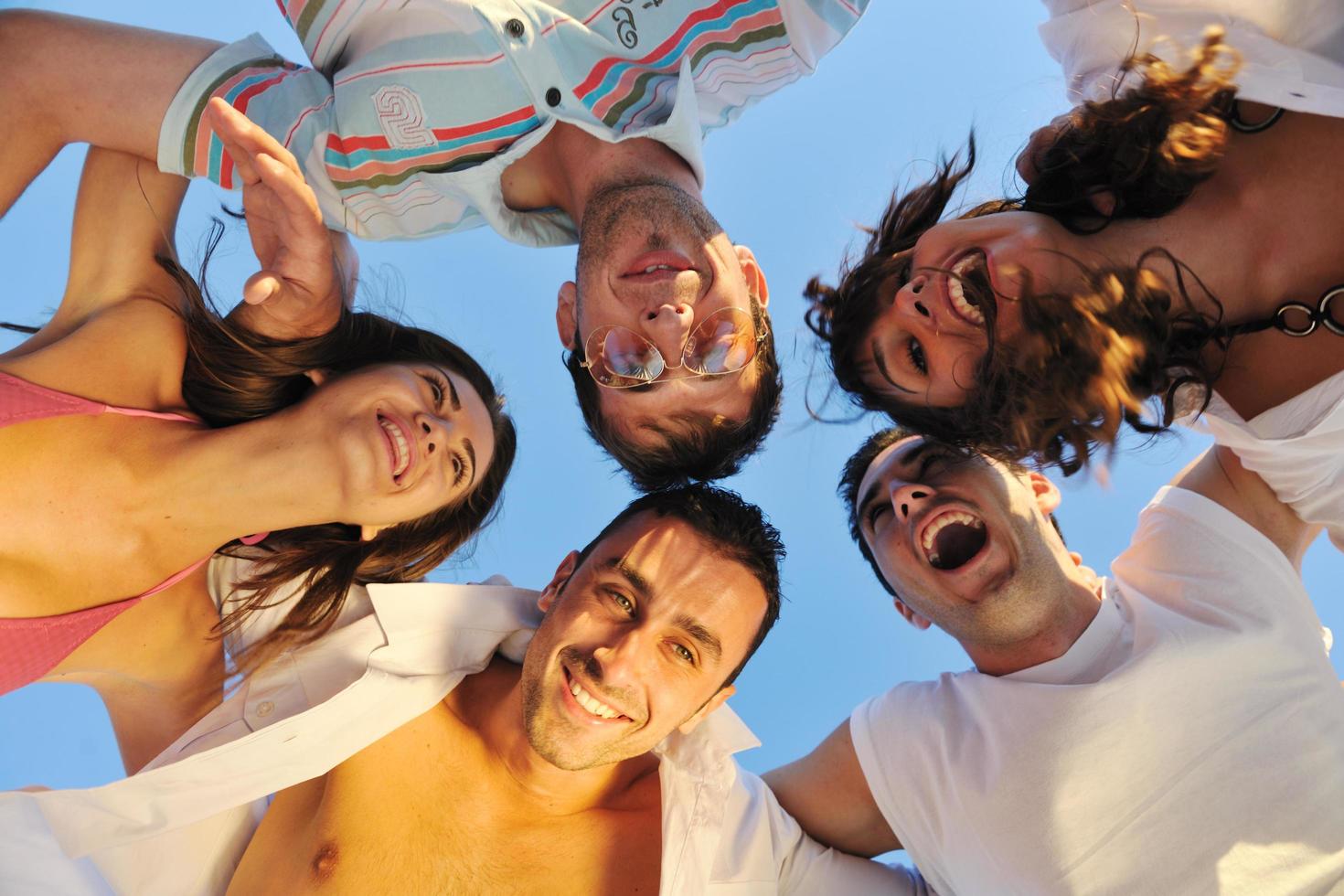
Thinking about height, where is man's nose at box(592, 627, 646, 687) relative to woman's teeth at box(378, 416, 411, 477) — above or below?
below

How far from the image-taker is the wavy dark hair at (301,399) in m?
2.79

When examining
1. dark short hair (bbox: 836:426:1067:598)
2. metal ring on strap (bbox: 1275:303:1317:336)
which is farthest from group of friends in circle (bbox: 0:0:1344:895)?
dark short hair (bbox: 836:426:1067:598)

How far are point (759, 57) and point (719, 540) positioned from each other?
5.20 ft

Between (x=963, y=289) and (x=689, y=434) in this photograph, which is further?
(x=689, y=434)

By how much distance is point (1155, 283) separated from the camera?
2.18 metres

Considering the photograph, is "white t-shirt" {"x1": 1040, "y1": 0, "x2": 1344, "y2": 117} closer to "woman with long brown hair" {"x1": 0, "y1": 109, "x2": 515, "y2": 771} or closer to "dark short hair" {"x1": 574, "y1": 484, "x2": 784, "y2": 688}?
"dark short hair" {"x1": 574, "y1": 484, "x2": 784, "y2": 688}

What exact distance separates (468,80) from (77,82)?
3.71 feet

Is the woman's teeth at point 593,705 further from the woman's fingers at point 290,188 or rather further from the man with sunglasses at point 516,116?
the woman's fingers at point 290,188

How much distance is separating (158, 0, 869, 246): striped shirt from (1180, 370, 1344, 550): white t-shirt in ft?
5.45

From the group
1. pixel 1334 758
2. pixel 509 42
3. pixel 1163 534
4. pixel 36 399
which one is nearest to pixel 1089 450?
pixel 1163 534

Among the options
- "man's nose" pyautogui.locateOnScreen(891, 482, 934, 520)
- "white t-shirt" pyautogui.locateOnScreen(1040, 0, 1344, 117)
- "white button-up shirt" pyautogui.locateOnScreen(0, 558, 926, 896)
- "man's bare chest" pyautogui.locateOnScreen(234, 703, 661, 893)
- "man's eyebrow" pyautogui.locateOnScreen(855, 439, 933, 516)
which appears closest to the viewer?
"white t-shirt" pyautogui.locateOnScreen(1040, 0, 1344, 117)

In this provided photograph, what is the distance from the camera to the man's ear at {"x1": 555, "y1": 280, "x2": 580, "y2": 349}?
3.01 m

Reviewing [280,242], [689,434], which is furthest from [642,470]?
[280,242]

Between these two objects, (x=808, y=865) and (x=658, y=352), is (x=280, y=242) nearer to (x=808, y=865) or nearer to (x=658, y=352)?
(x=658, y=352)
